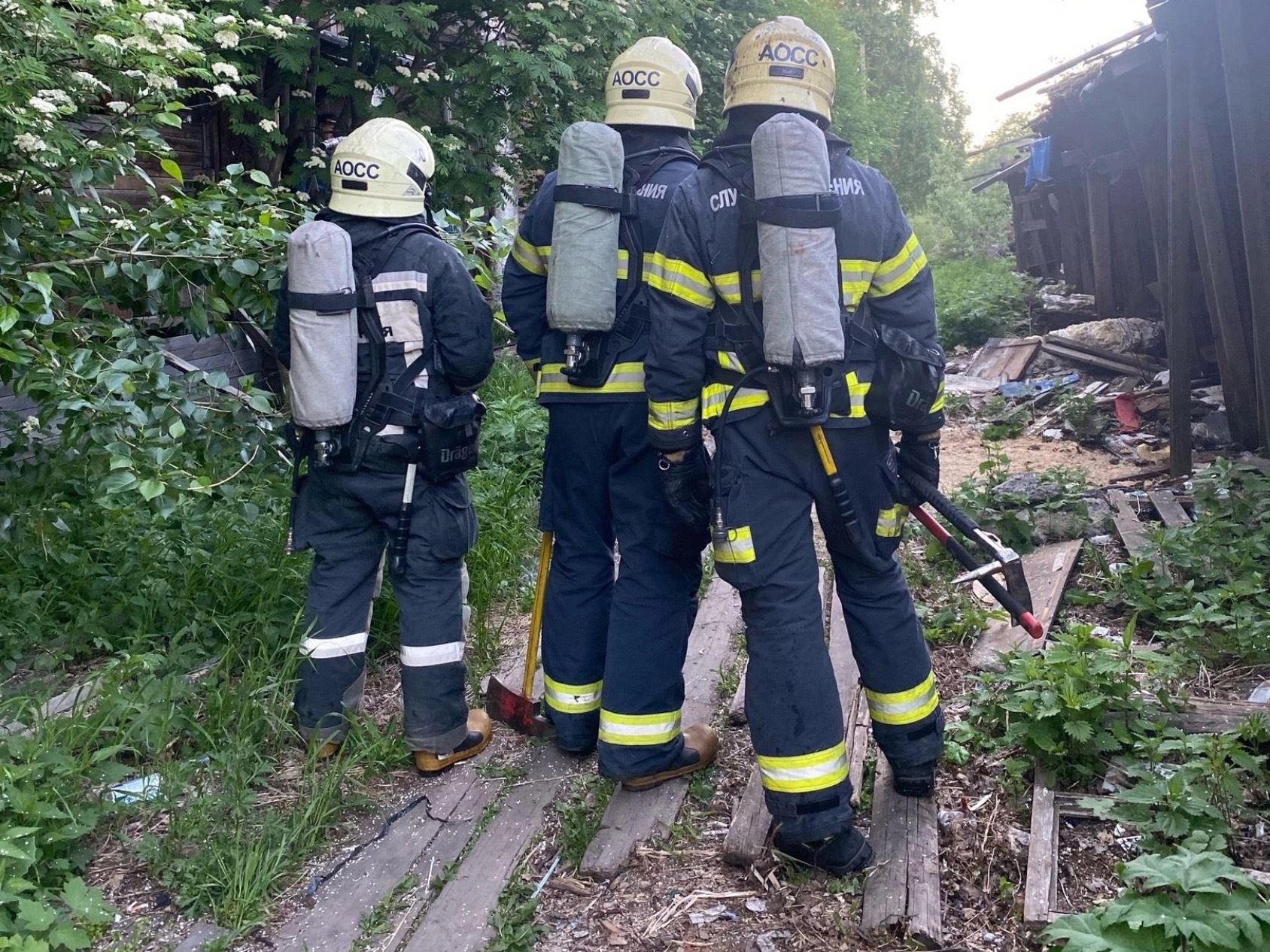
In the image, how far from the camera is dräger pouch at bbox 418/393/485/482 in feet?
11.7

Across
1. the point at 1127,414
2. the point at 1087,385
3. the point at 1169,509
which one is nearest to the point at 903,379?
the point at 1169,509

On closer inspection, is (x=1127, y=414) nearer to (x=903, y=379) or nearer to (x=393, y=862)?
(x=903, y=379)

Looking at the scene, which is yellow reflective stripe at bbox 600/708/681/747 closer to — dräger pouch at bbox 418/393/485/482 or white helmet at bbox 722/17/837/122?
dräger pouch at bbox 418/393/485/482

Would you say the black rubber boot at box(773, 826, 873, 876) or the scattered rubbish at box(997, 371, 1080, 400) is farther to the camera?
the scattered rubbish at box(997, 371, 1080, 400)

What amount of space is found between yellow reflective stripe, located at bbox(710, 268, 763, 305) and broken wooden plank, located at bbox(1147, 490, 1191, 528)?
3578 mm

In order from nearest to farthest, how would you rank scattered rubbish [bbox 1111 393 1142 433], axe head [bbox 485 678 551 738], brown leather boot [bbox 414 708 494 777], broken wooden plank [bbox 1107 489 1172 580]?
brown leather boot [bbox 414 708 494 777], axe head [bbox 485 678 551 738], broken wooden plank [bbox 1107 489 1172 580], scattered rubbish [bbox 1111 393 1142 433]

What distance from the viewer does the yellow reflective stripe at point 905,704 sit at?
3.18 m

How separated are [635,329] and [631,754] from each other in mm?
1391

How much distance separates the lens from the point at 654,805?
3410 millimetres

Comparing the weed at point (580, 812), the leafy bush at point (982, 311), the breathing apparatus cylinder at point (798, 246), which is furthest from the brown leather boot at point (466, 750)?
the leafy bush at point (982, 311)

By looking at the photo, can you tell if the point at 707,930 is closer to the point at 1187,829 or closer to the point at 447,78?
the point at 1187,829

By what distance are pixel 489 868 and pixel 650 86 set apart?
2.53m

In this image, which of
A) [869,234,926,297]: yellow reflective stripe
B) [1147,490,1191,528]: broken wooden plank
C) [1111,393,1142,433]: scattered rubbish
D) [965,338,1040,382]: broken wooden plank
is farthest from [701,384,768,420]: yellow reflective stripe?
Answer: [965,338,1040,382]: broken wooden plank

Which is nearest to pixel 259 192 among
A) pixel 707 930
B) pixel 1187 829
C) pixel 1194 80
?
pixel 707 930
